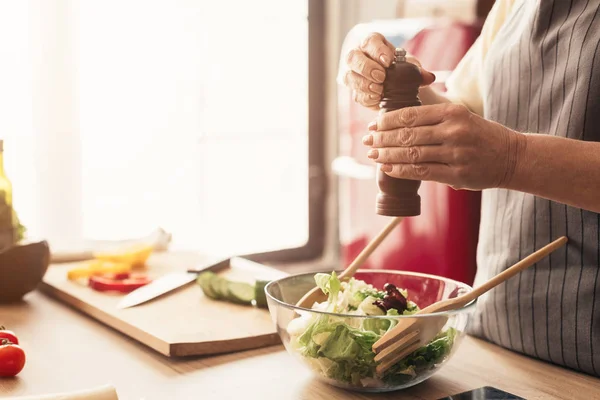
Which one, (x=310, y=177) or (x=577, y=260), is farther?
(x=310, y=177)

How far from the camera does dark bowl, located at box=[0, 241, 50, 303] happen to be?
1501mm

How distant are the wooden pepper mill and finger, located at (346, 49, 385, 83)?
1 cm

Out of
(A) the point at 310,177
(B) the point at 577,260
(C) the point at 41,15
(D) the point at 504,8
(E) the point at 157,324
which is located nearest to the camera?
(B) the point at 577,260

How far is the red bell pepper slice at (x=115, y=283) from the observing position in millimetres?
1565

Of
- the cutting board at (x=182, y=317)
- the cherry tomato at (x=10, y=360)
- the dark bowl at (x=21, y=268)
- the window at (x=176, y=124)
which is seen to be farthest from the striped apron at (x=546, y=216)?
the window at (x=176, y=124)

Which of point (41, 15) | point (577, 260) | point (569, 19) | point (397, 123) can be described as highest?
point (41, 15)

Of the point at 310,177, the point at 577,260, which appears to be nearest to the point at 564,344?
the point at 577,260

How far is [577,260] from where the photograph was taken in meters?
1.14

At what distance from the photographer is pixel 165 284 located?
1559mm

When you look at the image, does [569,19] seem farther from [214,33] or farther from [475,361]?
[214,33]

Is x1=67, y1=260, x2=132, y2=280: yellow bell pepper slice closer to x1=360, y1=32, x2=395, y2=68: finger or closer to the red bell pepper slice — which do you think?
the red bell pepper slice

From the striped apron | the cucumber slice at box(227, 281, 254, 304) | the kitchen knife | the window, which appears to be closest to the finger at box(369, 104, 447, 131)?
the striped apron

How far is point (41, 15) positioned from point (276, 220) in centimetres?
129

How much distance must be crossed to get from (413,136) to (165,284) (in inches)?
30.0
